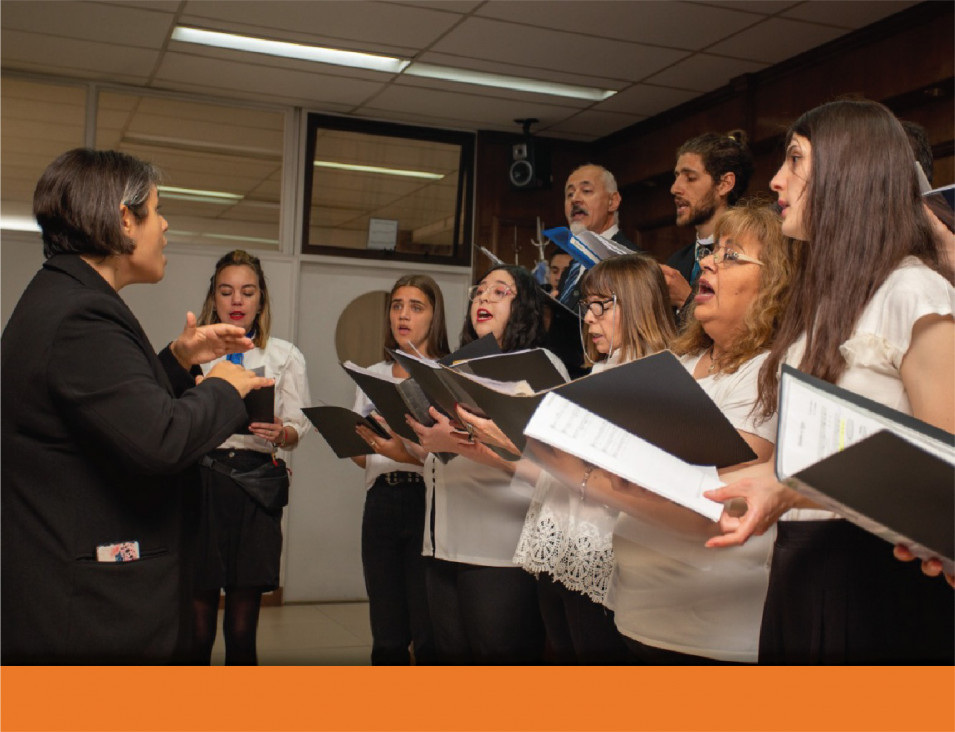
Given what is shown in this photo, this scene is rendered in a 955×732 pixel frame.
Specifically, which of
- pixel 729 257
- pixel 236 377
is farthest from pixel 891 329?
pixel 236 377

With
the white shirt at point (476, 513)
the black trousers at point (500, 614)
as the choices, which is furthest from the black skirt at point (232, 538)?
the black trousers at point (500, 614)

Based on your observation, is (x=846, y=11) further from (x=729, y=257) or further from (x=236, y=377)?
(x=236, y=377)

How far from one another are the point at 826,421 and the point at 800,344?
365 millimetres

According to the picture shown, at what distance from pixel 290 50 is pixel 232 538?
2555 millimetres

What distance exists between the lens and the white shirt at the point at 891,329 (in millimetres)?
1211

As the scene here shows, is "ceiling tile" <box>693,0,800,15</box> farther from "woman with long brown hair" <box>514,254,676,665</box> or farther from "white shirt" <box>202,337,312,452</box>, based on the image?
"white shirt" <box>202,337,312,452</box>

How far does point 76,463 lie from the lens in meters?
1.43

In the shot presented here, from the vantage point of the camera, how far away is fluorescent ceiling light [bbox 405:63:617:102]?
4.60 metres

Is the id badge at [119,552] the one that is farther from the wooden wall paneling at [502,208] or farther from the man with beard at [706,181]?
the wooden wall paneling at [502,208]

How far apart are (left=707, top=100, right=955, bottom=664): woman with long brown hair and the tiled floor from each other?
8.11 ft

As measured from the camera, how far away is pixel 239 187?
5332 mm

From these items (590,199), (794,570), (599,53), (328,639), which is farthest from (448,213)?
(794,570)

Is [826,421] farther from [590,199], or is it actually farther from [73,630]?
[590,199]

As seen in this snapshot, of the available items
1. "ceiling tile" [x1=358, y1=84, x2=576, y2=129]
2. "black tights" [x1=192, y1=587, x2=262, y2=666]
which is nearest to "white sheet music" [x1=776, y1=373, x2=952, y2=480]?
"black tights" [x1=192, y1=587, x2=262, y2=666]
